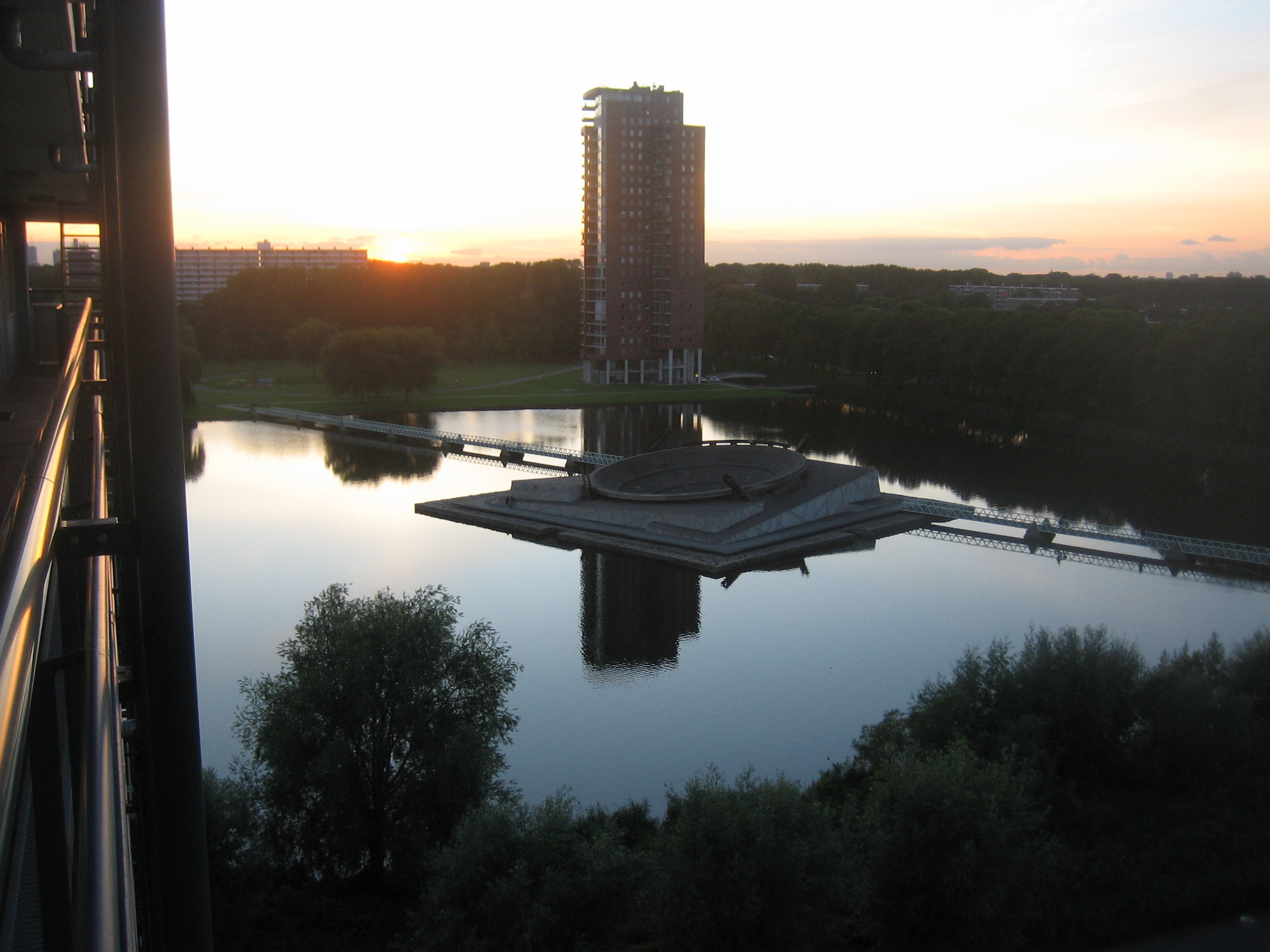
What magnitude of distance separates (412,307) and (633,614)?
32399mm

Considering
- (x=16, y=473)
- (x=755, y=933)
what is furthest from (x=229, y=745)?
(x=16, y=473)

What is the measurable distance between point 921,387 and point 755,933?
27500mm

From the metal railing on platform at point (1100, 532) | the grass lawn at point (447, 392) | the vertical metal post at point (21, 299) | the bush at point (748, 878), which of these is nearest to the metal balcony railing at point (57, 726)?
the vertical metal post at point (21, 299)

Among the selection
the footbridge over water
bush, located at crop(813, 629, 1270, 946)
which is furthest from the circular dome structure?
bush, located at crop(813, 629, 1270, 946)

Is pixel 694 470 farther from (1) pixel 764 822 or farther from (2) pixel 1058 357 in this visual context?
(2) pixel 1058 357

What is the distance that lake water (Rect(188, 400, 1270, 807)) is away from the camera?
7.61 m

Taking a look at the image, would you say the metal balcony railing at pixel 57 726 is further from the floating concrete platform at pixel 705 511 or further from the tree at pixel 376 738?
the floating concrete platform at pixel 705 511

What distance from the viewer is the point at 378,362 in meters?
26.8

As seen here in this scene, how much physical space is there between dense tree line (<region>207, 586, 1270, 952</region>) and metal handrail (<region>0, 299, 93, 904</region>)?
156 inches

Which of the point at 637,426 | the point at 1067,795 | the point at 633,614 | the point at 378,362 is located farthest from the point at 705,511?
the point at 378,362

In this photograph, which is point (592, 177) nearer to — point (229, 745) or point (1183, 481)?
point (1183, 481)

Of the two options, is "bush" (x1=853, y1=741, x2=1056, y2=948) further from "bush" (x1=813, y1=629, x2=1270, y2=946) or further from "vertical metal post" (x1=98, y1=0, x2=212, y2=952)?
"vertical metal post" (x1=98, y1=0, x2=212, y2=952)

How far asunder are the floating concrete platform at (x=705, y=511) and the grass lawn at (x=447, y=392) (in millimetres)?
12224

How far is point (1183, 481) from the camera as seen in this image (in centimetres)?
1859
